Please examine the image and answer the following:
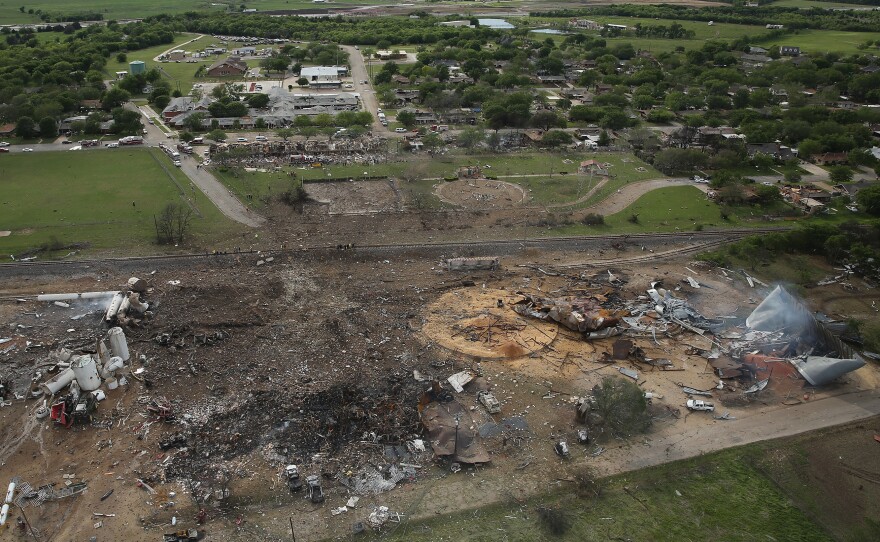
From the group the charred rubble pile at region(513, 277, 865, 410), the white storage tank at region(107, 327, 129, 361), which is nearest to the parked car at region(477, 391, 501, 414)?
the charred rubble pile at region(513, 277, 865, 410)

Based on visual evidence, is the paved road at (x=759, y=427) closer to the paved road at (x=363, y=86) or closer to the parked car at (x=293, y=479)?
the parked car at (x=293, y=479)

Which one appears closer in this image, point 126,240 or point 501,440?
point 501,440

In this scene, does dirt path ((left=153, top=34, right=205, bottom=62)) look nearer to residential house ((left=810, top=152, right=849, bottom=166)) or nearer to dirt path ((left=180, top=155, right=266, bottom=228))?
dirt path ((left=180, top=155, right=266, bottom=228))

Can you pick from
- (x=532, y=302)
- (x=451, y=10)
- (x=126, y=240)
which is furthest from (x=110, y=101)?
(x=451, y=10)

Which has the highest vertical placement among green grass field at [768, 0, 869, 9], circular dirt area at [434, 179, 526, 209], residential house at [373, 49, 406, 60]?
green grass field at [768, 0, 869, 9]

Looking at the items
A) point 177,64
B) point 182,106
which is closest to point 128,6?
point 177,64

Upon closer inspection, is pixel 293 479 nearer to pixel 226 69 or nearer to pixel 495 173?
pixel 495 173

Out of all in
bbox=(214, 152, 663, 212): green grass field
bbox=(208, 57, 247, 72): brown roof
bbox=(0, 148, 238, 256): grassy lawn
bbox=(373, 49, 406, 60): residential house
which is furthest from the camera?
bbox=(373, 49, 406, 60): residential house

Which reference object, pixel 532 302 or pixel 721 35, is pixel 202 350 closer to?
pixel 532 302
